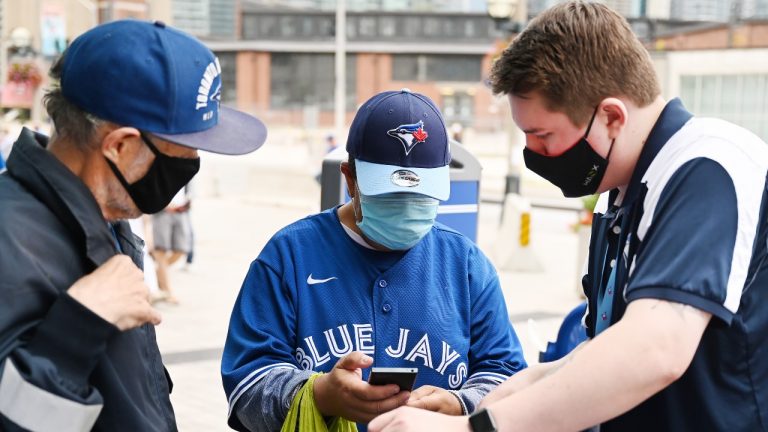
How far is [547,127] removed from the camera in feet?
7.39

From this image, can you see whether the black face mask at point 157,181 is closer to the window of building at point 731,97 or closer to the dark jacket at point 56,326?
the dark jacket at point 56,326

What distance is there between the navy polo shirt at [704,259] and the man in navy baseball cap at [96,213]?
0.90 m

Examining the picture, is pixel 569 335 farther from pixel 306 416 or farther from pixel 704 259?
pixel 704 259

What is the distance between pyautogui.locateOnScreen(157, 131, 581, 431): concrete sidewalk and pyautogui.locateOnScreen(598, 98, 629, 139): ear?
3.10m

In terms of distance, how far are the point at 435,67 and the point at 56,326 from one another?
72117 millimetres

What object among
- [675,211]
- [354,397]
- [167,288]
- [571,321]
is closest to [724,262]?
[675,211]

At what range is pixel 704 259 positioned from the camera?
6.30 ft

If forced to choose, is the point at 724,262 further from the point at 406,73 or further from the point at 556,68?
the point at 406,73

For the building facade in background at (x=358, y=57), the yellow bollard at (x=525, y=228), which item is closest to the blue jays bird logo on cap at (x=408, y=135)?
the yellow bollard at (x=525, y=228)

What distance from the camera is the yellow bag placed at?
249 centimetres

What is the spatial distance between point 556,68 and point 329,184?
3.33 metres

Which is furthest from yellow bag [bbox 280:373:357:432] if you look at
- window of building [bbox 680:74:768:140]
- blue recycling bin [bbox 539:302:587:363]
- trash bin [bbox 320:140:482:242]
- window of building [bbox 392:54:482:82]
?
window of building [bbox 392:54:482:82]

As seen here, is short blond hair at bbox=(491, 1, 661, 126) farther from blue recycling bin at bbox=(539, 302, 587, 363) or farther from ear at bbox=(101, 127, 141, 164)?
blue recycling bin at bbox=(539, 302, 587, 363)

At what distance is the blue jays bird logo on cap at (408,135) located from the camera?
271 centimetres
